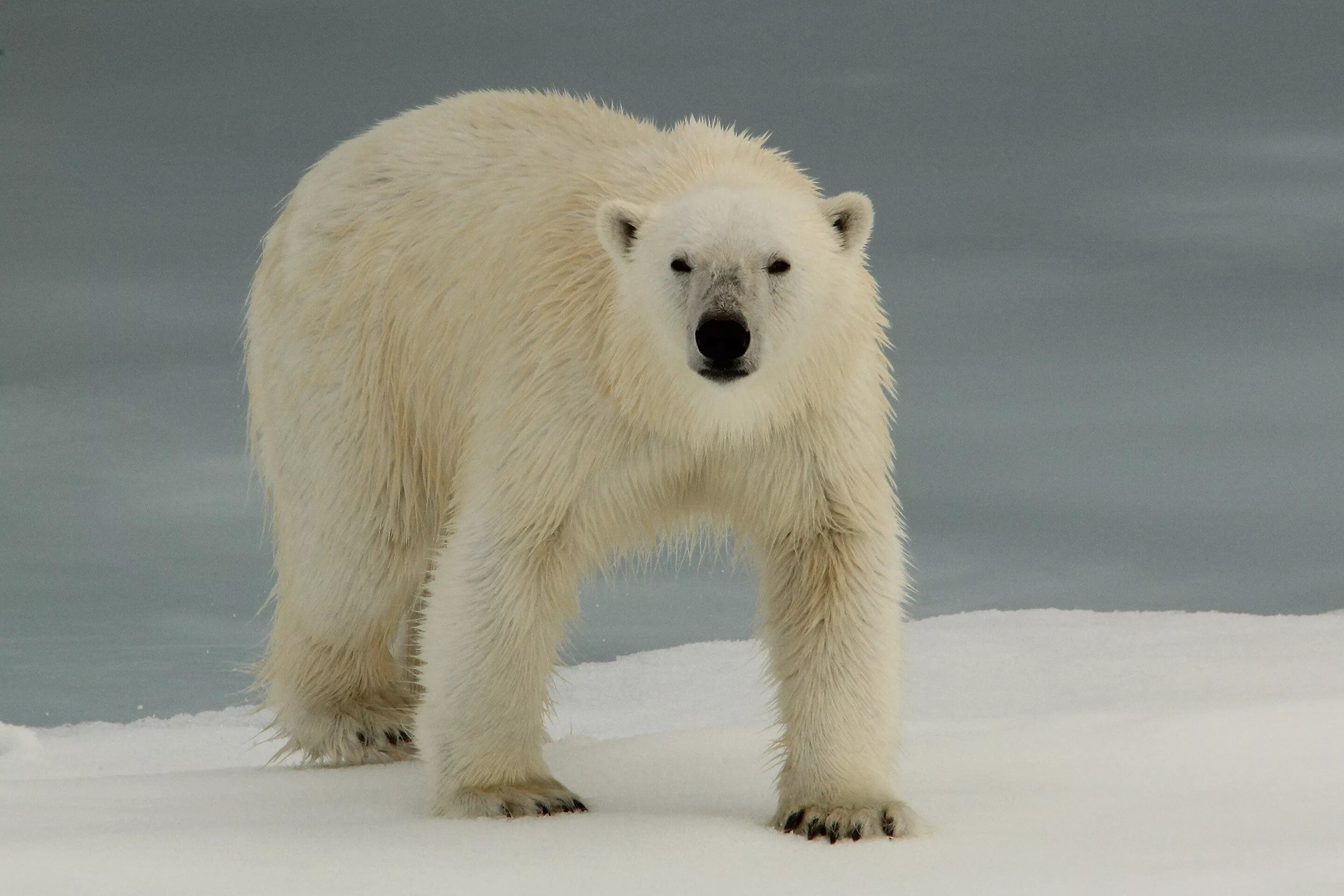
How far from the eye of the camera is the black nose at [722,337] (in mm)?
4809

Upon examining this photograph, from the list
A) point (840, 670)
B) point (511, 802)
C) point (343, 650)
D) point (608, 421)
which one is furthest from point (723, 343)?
point (343, 650)

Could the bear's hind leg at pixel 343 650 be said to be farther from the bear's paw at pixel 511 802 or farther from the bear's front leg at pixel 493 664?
the bear's paw at pixel 511 802

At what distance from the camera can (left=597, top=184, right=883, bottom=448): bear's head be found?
4902 millimetres

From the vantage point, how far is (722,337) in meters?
4.80

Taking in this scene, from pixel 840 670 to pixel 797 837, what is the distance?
1.94ft

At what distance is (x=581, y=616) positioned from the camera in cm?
583

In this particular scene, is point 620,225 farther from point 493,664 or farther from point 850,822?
point 850,822

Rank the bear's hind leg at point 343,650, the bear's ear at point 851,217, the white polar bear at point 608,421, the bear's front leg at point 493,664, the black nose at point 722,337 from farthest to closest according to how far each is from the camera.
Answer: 1. the bear's hind leg at point 343,650
2. the bear's front leg at point 493,664
3. the bear's ear at point 851,217
4. the white polar bear at point 608,421
5. the black nose at point 722,337

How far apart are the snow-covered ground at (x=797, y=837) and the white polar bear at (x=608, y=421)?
40cm

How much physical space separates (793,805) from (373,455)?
7.70ft

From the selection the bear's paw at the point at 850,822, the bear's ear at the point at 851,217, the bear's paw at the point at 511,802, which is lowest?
the bear's paw at the point at 511,802

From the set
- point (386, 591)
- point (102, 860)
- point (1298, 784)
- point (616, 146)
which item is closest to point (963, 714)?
point (1298, 784)

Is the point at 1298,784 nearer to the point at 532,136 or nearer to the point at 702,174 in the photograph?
the point at 702,174

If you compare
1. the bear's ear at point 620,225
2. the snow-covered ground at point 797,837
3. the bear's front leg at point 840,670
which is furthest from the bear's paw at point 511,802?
the bear's ear at point 620,225
